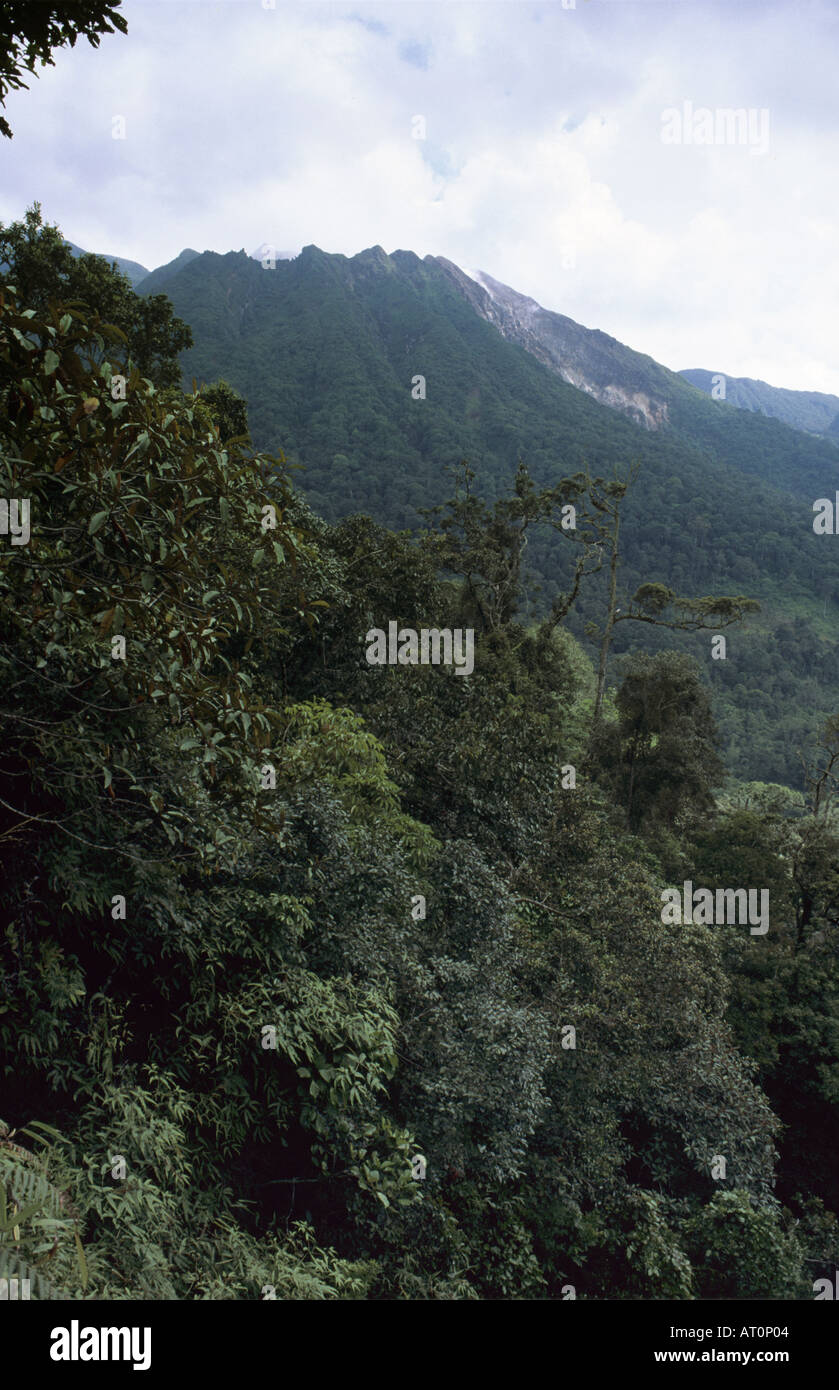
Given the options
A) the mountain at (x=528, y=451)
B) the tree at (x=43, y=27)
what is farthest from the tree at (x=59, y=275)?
the mountain at (x=528, y=451)

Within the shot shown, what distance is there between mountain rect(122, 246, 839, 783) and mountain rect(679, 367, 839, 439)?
62.8 meters

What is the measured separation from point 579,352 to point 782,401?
2720 inches

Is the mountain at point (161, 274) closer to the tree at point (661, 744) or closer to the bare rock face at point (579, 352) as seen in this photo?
the bare rock face at point (579, 352)

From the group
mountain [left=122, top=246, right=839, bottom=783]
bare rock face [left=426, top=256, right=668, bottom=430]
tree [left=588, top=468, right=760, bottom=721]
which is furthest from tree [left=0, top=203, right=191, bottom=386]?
bare rock face [left=426, top=256, right=668, bottom=430]

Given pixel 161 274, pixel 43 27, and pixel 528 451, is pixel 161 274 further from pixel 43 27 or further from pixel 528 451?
pixel 43 27

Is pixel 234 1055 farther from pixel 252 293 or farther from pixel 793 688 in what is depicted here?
pixel 252 293

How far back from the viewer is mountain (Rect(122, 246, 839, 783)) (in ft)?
149

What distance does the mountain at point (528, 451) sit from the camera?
4553cm

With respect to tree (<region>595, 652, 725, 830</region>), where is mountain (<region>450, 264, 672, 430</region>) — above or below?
above

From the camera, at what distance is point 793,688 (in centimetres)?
4612

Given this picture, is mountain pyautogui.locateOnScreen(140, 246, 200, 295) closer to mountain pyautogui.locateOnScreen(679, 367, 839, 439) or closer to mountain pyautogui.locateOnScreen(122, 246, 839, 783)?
mountain pyautogui.locateOnScreen(122, 246, 839, 783)

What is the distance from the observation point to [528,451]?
198ft

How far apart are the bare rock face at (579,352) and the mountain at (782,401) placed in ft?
106

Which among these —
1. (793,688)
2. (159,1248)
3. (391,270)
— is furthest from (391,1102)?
(391,270)
